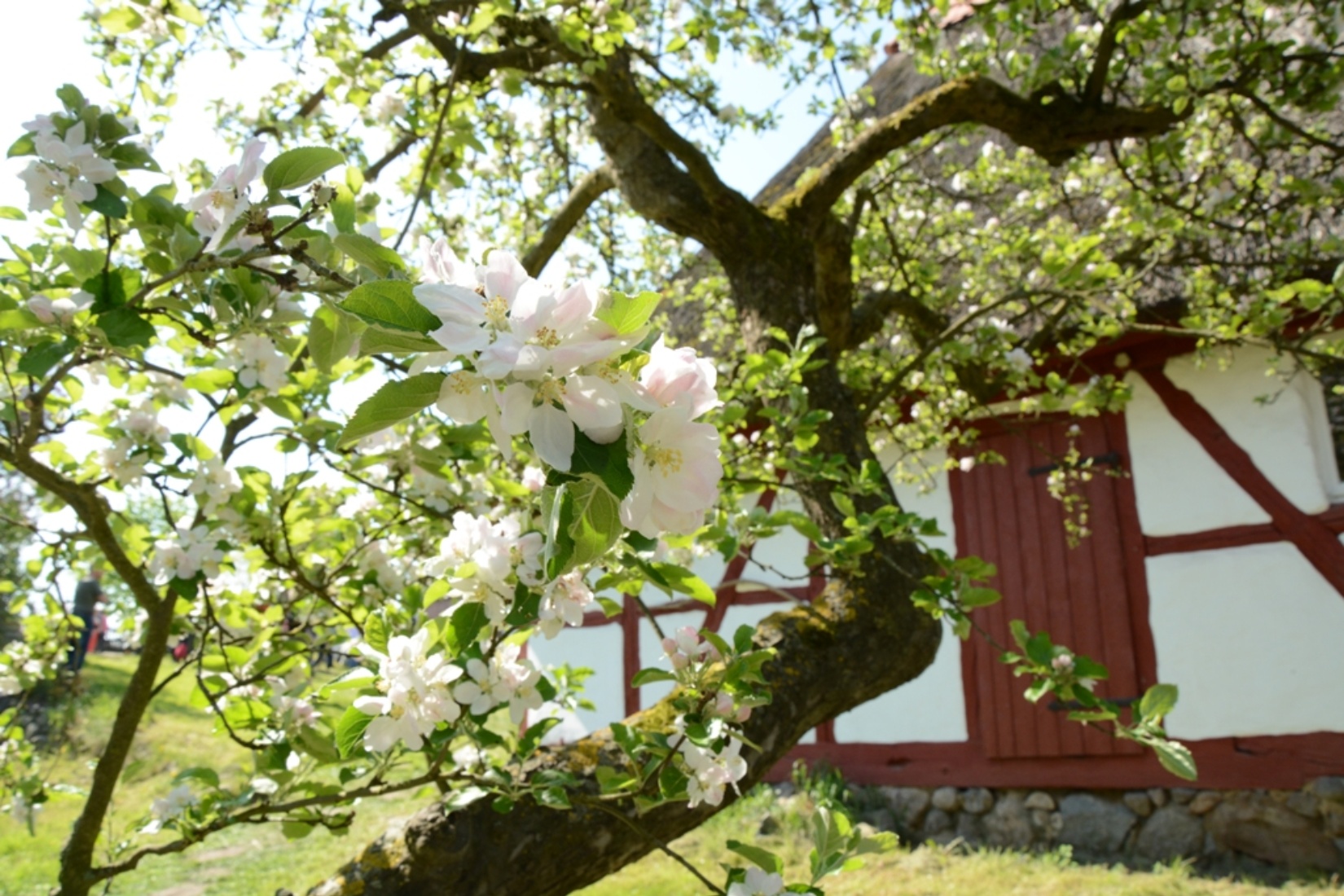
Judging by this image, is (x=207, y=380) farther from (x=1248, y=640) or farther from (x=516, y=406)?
(x=1248, y=640)

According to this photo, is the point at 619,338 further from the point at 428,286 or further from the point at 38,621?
the point at 38,621

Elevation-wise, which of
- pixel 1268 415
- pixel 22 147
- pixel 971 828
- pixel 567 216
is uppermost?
pixel 567 216

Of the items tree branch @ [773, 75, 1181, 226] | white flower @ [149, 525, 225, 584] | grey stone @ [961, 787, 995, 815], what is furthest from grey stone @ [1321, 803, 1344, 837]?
white flower @ [149, 525, 225, 584]

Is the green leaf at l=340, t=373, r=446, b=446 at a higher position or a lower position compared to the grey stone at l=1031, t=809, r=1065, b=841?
higher

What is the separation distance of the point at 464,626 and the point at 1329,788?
4498mm

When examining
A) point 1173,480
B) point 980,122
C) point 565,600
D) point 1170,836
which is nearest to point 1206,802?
point 1170,836

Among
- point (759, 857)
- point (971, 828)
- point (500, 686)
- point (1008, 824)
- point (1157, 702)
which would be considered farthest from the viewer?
point (971, 828)

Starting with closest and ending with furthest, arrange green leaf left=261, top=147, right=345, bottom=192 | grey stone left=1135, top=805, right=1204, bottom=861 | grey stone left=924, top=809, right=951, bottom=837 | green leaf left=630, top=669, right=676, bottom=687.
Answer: green leaf left=261, top=147, right=345, bottom=192 < green leaf left=630, top=669, right=676, bottom=687 < grey stone left=1135, top=805, right=1204, bottom=861 < grey stone left=924, top=809, right=951, bottom=837

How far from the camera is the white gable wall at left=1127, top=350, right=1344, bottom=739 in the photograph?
436cm

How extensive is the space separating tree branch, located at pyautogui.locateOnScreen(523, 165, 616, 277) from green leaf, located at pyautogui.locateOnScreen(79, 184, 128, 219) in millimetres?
2039

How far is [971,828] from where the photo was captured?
5172 mm

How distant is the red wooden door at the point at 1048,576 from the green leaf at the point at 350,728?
4126 millimetres

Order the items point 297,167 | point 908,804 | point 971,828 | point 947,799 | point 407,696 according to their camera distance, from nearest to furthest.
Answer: point 297,167 → point 407,696 → point 971,828 → point 947,799 → point 908,804

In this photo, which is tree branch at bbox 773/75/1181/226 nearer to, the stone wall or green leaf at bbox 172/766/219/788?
green leaf at bbox 172/766/219/788
